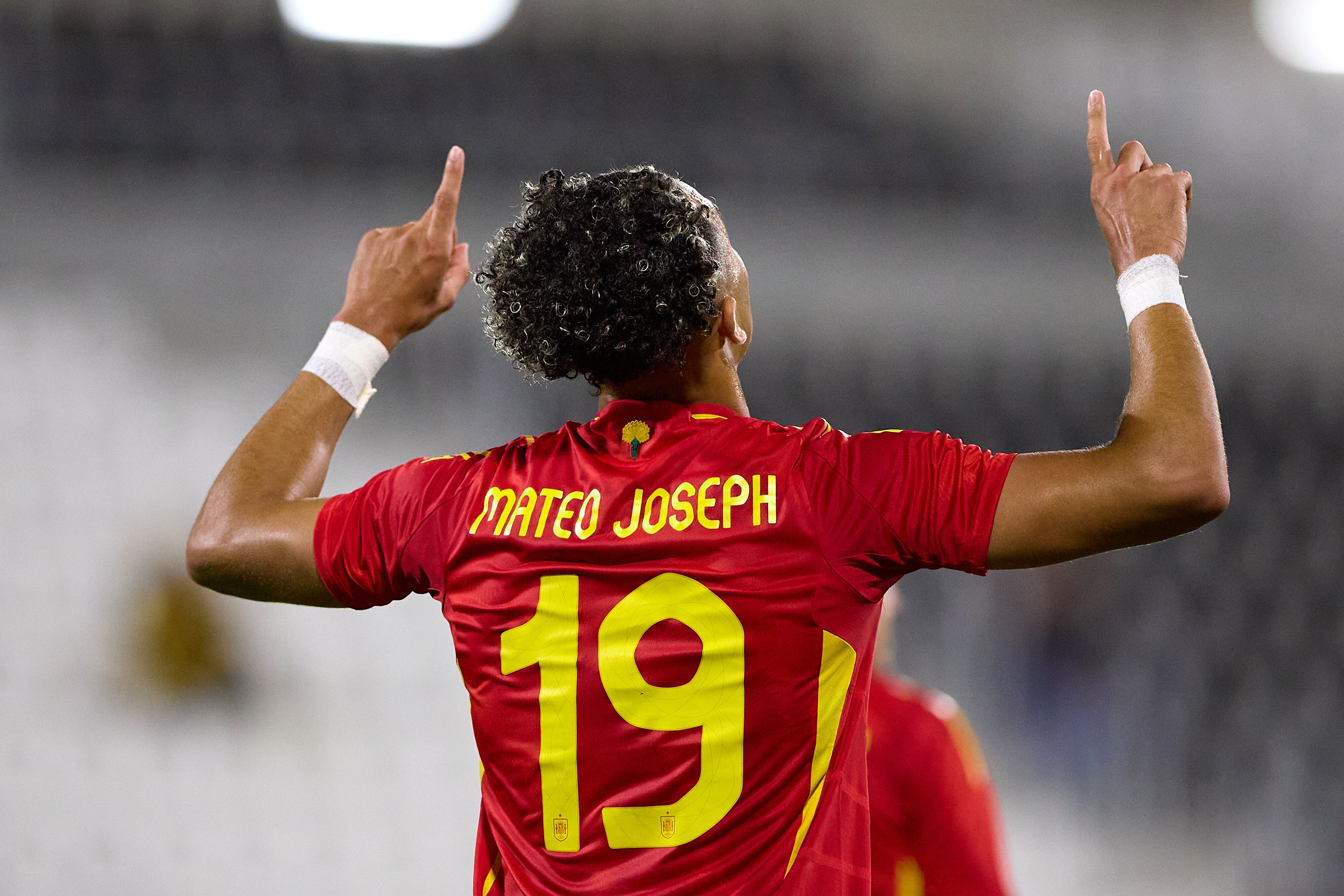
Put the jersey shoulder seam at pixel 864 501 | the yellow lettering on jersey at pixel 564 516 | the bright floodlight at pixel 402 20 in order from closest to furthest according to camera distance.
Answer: the jersey shoulder seam at pixel 864 501
the yellow lettering on jersey at pixel 564 516
the bright floodlight at pixel 402 20

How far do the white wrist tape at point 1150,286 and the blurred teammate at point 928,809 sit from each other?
1.41 m

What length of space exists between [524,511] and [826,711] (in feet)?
1.46

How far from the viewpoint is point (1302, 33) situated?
594cm

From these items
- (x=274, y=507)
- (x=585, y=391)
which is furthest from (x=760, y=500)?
(x=585, y=391)

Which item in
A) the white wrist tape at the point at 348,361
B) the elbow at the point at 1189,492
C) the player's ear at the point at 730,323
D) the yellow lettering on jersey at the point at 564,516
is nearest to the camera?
the elbow at the point at 1189,492

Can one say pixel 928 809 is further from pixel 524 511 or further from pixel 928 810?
pixel 524 511

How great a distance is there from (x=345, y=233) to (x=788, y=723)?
4.14 meters

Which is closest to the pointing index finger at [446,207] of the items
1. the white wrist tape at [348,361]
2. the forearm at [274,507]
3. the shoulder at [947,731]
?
the white wrist tape at [348,361]

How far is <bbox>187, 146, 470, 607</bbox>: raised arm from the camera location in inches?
60.6

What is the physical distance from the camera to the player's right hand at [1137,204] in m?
1.36

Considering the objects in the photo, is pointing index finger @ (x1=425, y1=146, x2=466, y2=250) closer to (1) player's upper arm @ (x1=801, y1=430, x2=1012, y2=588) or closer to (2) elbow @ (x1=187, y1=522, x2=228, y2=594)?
(2) elbow @ (x1=187, y1=522, x2=228, y2=594)

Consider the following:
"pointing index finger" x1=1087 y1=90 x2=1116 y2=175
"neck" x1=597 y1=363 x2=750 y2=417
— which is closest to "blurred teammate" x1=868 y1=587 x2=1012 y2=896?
"neck" x1=597 y1=363 x2=750 y2=417

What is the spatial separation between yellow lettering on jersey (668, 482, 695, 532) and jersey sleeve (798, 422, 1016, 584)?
0.14m

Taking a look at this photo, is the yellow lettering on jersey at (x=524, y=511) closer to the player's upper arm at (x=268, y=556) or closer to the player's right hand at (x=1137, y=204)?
the player's upper arm at (x=268, y=556)
